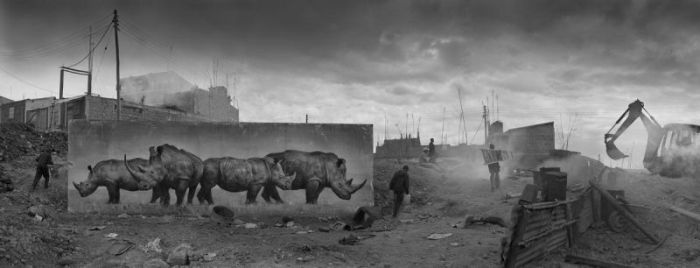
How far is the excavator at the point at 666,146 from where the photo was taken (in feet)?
53.6

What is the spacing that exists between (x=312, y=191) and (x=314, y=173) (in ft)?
1.62

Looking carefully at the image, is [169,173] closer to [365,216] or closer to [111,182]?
[111,182]

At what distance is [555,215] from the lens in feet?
26.0

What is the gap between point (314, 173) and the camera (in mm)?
11914

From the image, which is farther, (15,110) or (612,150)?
(15,110)

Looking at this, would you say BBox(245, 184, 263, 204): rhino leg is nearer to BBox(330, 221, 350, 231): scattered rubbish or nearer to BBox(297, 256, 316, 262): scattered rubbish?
BBox(330, 221, 350, 231): scattered rubbish

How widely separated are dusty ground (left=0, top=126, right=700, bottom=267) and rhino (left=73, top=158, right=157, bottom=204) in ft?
2.11

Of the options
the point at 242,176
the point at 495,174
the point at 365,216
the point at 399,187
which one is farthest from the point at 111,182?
the point at 495,174

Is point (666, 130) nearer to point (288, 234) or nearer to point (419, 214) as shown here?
point (419, 214)

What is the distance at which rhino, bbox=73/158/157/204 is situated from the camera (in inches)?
453

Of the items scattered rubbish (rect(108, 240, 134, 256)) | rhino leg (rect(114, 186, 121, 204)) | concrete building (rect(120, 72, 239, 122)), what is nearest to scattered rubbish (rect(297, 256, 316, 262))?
scattered rubbish (rect(108, 240, 134, 256))

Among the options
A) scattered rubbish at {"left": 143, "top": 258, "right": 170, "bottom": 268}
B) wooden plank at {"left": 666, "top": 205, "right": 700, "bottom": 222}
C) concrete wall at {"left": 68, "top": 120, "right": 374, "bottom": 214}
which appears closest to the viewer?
scattered rubbish at {"left": 143, "top": 258, "right": 170, "bottom": 268}

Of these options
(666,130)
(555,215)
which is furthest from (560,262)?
(666,130)

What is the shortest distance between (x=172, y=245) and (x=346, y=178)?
491cm
